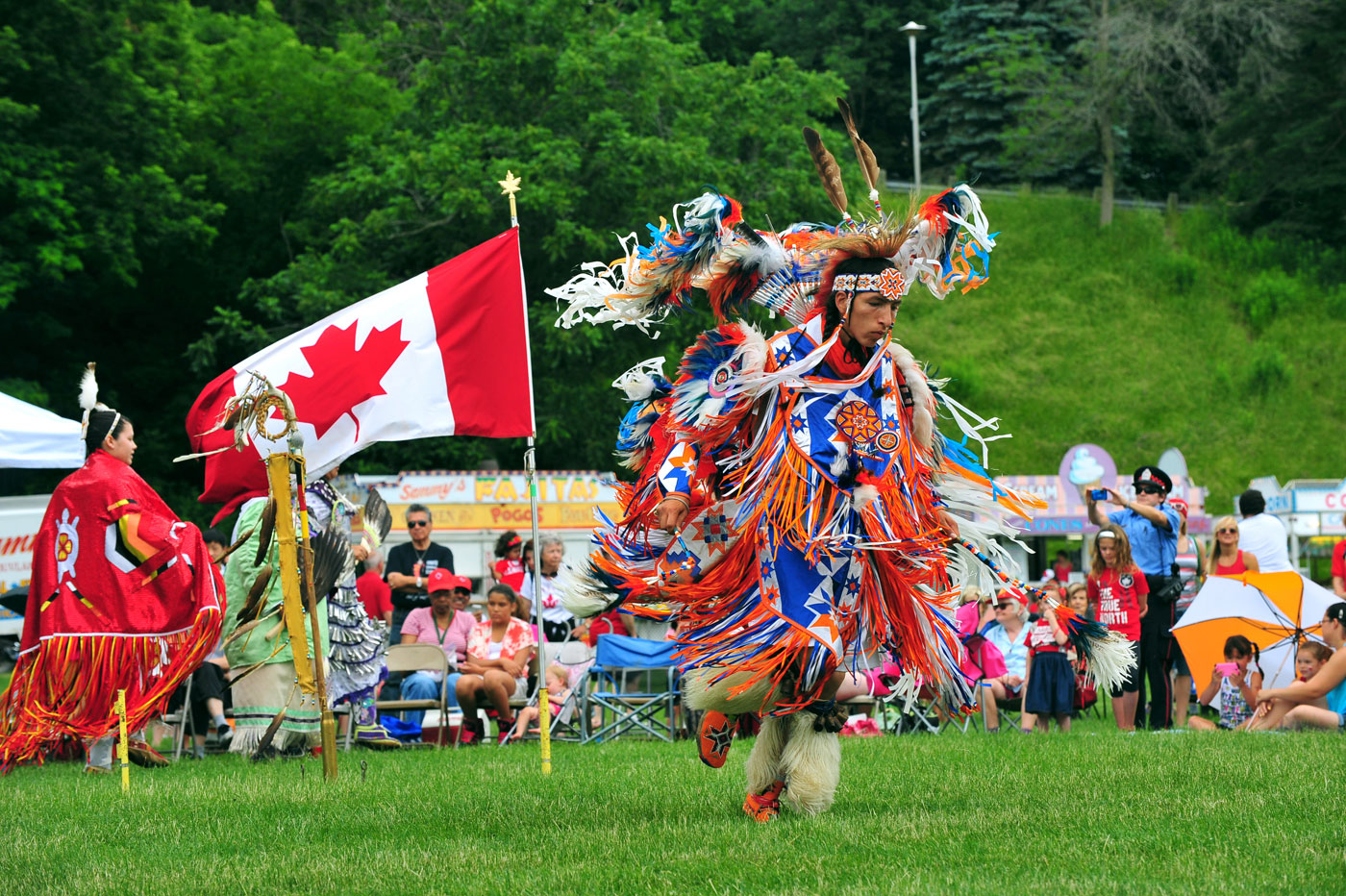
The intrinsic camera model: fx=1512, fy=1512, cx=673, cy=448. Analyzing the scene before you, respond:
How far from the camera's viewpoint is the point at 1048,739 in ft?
26.4

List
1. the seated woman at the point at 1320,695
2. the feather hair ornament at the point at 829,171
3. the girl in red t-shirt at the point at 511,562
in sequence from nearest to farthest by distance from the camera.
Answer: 1. the feather hair ornament at the point at 829,171
2. the seated woman at the point at 1320,695
3. the girl in red t-shirt at the point at 511,562

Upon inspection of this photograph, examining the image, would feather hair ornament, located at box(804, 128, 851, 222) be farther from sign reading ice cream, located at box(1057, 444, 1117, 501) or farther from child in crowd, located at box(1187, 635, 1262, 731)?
sign reading ice cream, located at box(1057, 444, 1117, 501)

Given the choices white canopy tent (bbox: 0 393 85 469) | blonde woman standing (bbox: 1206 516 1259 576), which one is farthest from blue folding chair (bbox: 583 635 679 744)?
white canopy tent (bbox: 0 393 85 469)

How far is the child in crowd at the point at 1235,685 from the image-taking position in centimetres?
898

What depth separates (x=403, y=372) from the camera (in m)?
6.90

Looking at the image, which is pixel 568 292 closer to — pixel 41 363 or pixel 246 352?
pixel 246 352

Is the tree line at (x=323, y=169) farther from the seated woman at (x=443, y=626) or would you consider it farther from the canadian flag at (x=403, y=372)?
the canadian flag at (x=403, y=372)

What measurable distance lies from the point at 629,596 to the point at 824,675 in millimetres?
873

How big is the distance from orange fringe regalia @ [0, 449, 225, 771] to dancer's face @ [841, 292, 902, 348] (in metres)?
3.92

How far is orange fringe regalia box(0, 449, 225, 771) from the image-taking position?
293 inches

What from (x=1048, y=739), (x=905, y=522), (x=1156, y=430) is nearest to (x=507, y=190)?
(x=905, y=522)

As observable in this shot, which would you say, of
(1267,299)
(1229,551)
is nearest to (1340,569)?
(1229,551)

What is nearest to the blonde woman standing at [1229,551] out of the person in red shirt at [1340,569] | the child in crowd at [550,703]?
the person in red shirt at [1340,569]

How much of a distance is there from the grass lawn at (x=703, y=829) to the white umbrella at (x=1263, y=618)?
2.00 meters
